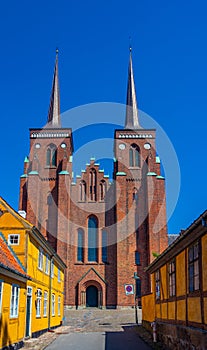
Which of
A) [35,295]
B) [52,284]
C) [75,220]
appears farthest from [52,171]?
[35,295]

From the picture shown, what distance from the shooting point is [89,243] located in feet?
161

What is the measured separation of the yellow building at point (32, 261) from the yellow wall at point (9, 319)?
89 cm

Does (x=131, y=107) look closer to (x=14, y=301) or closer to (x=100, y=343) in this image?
(x=100, y=343)

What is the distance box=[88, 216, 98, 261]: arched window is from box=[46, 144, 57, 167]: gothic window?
29.0 ft

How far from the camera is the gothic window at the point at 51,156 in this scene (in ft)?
175

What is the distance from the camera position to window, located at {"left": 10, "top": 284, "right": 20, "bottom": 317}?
15.0m

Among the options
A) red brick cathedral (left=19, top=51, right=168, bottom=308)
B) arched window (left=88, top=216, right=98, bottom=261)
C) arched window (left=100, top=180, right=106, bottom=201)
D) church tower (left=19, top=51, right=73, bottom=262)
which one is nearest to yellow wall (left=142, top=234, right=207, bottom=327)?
red brick cathedral (left=19, top=51, right=168, bottom=308)

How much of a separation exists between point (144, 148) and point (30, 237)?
3732 cm

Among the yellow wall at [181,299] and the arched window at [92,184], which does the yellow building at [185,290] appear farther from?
the arched window at [92,184]

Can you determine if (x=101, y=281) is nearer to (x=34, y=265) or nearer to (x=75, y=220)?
(x=75, y=220)

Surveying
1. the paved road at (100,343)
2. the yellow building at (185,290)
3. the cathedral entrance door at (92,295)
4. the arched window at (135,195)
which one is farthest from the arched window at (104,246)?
the yellow building at (185,290)

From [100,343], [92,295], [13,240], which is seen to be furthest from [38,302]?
[92,295]

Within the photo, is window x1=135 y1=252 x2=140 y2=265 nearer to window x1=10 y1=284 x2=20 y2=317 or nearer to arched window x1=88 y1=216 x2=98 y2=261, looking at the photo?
arched window x1=88 y1=216 x2=98 y2=261

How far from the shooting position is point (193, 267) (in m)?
11.5
